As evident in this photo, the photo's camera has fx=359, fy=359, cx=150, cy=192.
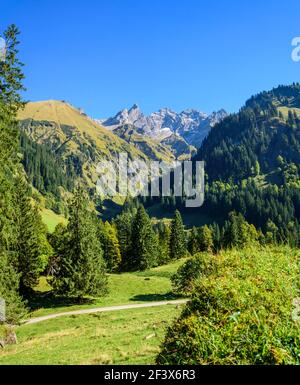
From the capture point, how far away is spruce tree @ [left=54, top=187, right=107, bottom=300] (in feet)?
183

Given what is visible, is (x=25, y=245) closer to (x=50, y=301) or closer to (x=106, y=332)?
(x=50, y=301)

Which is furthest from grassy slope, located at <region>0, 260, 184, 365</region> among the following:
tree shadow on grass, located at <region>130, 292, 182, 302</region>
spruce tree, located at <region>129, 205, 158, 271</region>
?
spruce tree, located at <region>129, 205, 158, 271</region>

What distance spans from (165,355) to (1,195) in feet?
74.2

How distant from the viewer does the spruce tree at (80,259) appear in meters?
55.9

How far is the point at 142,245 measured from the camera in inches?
3905

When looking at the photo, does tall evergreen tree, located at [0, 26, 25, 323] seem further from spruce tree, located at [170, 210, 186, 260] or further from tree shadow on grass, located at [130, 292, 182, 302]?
spruce tree, located at [170, 210, 186, 260]

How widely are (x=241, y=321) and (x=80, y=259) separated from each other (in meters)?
50.7

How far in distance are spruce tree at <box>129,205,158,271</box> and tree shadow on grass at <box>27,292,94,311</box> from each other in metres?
38.5

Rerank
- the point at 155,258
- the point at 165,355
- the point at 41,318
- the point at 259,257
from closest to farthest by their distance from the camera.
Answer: the point at 165,355
the point at 259,257
the point at 41,318
the point at 155,258


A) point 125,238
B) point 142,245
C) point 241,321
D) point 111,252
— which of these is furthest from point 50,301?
point 241,321

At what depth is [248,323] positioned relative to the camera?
834cm
